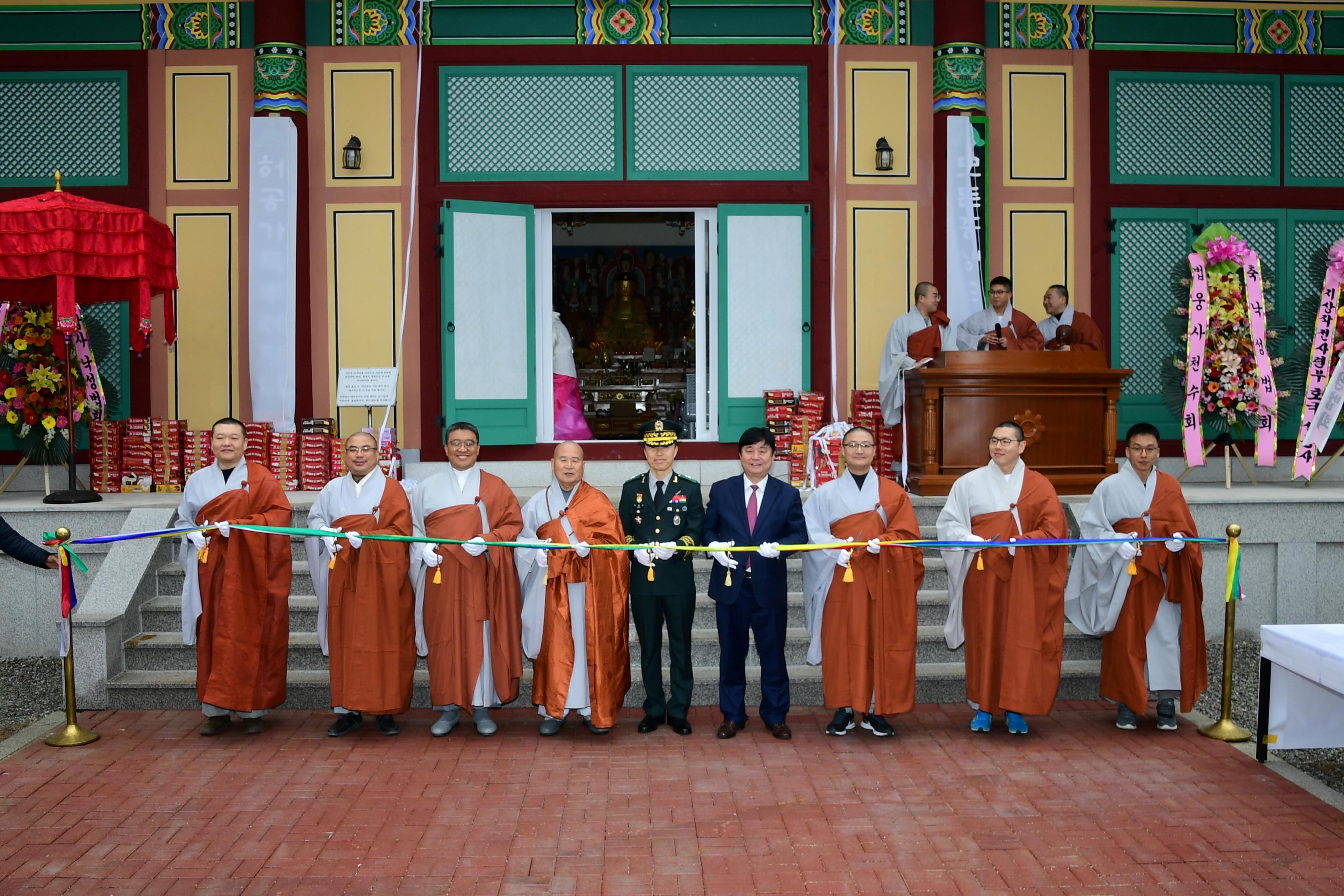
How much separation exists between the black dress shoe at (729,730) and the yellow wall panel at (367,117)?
6348mm

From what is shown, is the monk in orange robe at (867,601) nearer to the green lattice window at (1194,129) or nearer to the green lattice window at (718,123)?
the green lattice window at (718,123)

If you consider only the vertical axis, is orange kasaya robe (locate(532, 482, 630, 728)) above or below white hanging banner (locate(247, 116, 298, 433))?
below

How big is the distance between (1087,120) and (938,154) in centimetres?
159

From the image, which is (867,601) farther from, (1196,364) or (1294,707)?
(1196,364)

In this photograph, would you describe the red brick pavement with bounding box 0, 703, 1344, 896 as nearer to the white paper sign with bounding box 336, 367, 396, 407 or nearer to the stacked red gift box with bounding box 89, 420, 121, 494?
the white paper sign with bounding box 336, 367, 396, 407

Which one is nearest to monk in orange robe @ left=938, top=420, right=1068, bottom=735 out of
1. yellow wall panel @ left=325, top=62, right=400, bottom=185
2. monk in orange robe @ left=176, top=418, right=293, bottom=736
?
monk in orange robe @ left=176, top=418, right=293, bottom=736

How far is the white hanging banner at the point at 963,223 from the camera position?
32.1 ft

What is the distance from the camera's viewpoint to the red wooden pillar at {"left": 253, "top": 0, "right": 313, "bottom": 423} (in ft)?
32.2

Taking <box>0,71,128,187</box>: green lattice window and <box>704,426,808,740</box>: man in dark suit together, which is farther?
<box>0,71,128,187</box>: green lattice window

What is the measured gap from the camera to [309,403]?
1005 cm

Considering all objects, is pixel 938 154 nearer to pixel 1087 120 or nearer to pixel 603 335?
pixel 1087 120

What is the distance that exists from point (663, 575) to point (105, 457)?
595 centimetres

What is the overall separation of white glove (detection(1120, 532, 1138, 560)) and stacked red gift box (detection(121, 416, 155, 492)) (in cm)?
771

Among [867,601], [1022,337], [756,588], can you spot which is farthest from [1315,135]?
[756,588]
